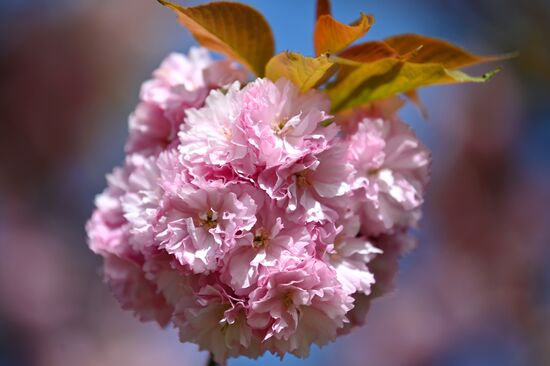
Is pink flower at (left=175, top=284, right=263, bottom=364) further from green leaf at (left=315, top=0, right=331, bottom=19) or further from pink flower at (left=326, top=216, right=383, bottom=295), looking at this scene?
green leaf at (left=315, top=0, right=331, bottom=19)

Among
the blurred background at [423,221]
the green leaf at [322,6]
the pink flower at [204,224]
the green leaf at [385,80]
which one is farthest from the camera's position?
the blurred background at [423,221]

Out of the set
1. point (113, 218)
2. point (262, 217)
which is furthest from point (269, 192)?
point (113, 218)

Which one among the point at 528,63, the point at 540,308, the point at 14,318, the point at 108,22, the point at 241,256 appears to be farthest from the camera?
the point at 108,22

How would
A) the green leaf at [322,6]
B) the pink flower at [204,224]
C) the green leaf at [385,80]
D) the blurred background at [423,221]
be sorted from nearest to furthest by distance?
the pink flower at [204,224]
the green leaf at [385,80]
the green leaf at [322,6]
the blurred background at [423,221]

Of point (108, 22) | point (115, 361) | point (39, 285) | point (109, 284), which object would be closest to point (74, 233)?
point (39, 285)

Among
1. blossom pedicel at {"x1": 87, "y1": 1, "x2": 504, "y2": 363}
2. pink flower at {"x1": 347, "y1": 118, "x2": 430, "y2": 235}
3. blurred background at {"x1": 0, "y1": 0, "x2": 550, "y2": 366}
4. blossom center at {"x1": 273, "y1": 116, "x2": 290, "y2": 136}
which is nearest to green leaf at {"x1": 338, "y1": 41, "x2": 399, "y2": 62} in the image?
blossom pedicel at {"x1": 87, "y1": 1, "x2": 504, "y2": 363}

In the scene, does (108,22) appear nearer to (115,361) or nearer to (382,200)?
(115,361)

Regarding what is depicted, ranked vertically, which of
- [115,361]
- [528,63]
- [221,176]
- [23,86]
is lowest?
[221,176]

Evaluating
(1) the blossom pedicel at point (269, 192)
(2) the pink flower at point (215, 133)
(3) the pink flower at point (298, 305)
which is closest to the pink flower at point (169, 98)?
(1) the blossom pedicel at point (269, 192)

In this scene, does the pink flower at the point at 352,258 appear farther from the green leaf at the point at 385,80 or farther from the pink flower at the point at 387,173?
the green leaf at the point at 385,80
